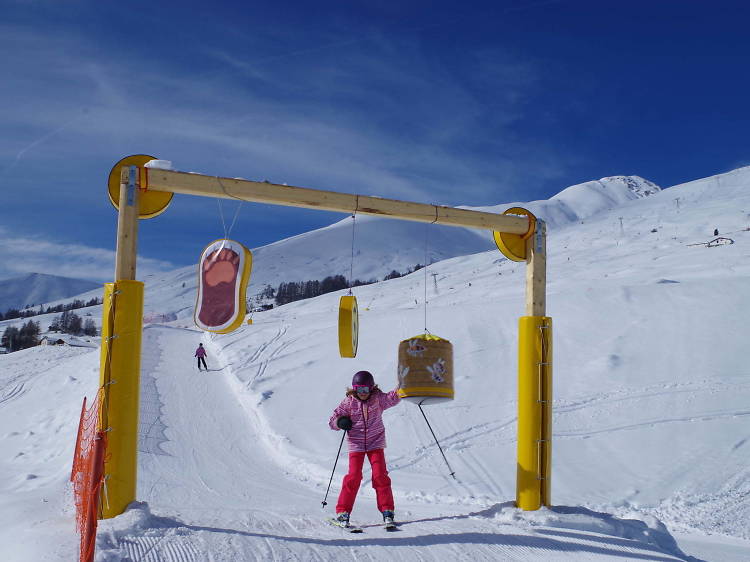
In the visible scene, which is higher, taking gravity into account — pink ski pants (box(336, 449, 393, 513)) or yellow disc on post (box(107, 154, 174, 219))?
yellow disc on post (box(107, 154, 174, 219))

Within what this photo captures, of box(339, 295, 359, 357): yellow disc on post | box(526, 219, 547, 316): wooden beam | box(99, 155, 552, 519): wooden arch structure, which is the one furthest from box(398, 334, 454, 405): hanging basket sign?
box(526, 219, 547, 316): wooden beam

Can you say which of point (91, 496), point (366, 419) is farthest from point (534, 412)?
point (91, 496)

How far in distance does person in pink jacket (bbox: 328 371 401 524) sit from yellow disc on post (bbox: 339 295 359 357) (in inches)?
22.3

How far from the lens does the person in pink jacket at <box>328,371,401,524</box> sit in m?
6.36

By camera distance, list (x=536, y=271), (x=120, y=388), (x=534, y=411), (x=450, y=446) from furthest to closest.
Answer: (x=450, y=446) < (x=536, y=271) < (x=534, y=411) < (x=120, y=388)

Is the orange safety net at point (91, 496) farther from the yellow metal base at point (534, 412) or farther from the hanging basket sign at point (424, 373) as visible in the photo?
the yellow metal base at point (534, 412)

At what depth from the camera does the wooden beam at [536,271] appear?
24.7 feet

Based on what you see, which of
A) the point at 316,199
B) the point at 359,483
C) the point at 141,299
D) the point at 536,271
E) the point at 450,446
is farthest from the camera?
the point at 450,446

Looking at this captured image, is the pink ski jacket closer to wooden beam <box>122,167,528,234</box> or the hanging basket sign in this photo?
the hanging basket sign

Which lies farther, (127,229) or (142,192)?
(142,192)

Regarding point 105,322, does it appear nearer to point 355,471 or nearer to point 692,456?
point 355,471

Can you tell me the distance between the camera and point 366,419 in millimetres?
6566

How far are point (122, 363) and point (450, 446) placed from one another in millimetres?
7483

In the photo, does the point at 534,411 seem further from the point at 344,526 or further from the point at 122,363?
the point at 122,363
